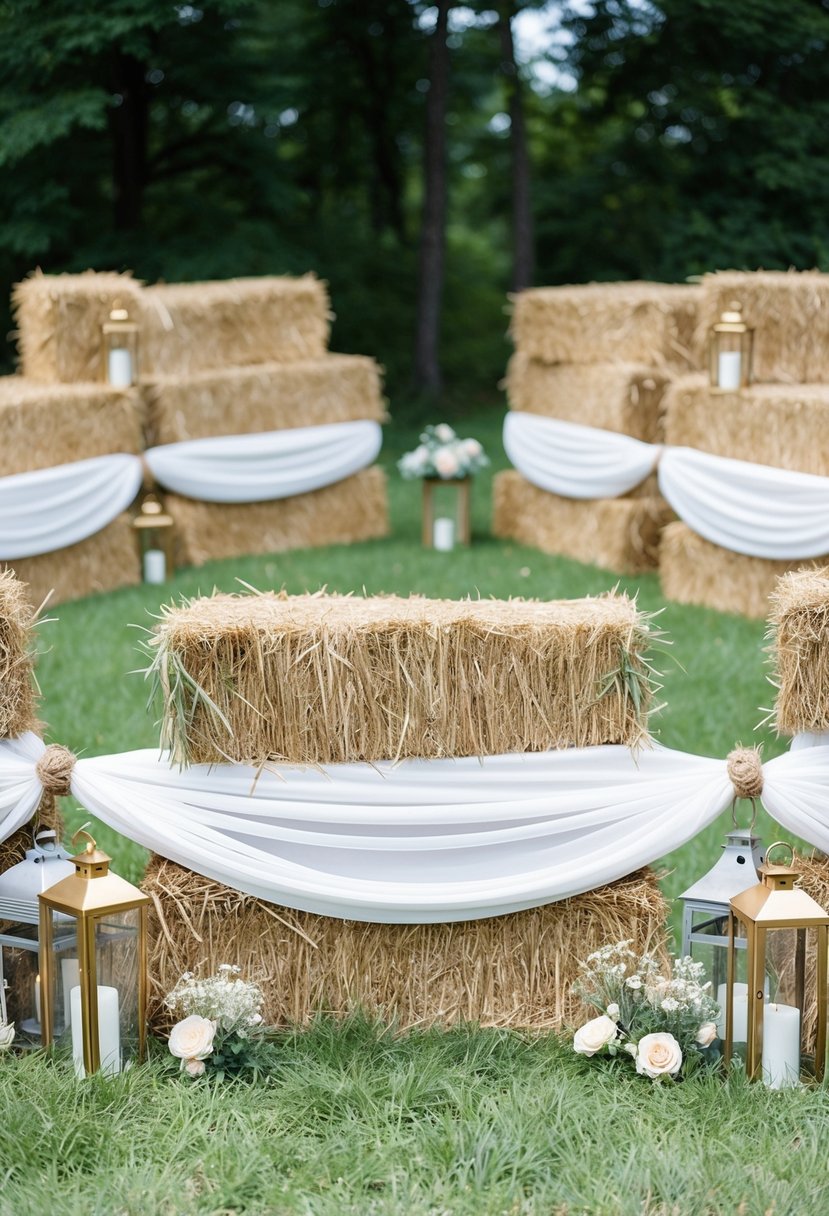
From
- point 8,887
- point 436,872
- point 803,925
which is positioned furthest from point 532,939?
point 8,887

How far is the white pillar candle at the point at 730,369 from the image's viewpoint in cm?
705

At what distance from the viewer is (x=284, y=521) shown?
8469mm

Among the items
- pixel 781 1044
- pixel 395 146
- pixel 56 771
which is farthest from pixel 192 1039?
pixel 395 146

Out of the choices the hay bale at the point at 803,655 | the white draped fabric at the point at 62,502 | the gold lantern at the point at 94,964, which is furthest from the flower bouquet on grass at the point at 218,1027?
the white draped fabric at the point at 62,502

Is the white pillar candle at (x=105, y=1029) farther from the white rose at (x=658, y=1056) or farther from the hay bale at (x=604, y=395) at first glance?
the hay bale at (x=604, y=395)

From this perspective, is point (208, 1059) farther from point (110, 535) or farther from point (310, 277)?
point (310, 277)

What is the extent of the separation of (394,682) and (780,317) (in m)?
4.84

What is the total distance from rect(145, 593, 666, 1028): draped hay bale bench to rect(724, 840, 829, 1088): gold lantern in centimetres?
28

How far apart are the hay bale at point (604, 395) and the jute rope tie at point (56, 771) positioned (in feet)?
16.9

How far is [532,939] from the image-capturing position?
3193 mm

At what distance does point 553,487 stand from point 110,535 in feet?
8.25

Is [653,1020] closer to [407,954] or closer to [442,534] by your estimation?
[407,954]

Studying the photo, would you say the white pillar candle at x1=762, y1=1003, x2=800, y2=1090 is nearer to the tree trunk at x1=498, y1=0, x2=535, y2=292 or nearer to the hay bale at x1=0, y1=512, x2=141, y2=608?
the hay bale at x1=0, y1=512, x2=141, y2=608

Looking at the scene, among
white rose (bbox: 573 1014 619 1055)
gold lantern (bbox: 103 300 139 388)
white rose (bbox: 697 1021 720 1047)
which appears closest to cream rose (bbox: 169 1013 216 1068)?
white rose (bbox: 573 1014 619 1055)
